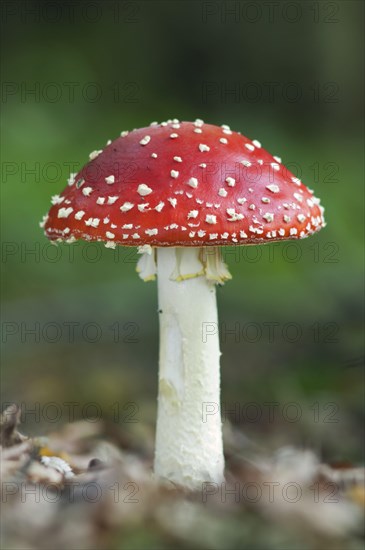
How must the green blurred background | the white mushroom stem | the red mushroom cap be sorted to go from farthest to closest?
the green blurred background → the white mushroom stem → the red mushroom cap

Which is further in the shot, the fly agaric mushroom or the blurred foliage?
the blurred foliage

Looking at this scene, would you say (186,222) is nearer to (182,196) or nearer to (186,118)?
(182,196)

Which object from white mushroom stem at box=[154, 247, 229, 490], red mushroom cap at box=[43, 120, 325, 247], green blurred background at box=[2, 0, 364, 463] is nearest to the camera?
red mushroom cap at box=[43, 120, 325, 247]

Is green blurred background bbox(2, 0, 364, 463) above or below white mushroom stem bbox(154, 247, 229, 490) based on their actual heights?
above

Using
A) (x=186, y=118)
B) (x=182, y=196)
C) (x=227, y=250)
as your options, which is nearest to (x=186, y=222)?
(x=182, y=196)

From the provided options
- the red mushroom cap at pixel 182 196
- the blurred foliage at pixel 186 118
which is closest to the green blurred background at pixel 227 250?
the blurred foliage at pixel 186 118

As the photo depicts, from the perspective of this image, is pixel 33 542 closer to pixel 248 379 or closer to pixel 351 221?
pixel 248 379

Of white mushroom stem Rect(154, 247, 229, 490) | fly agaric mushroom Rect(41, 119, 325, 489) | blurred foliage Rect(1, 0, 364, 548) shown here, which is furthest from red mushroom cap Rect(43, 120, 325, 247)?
blurred foliage Rect(1, 0, 364, 548)

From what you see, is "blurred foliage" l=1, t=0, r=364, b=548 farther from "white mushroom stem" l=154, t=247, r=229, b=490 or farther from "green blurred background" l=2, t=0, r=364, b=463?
"white mushroom stem" l=154, t=247, r=229, b=490
